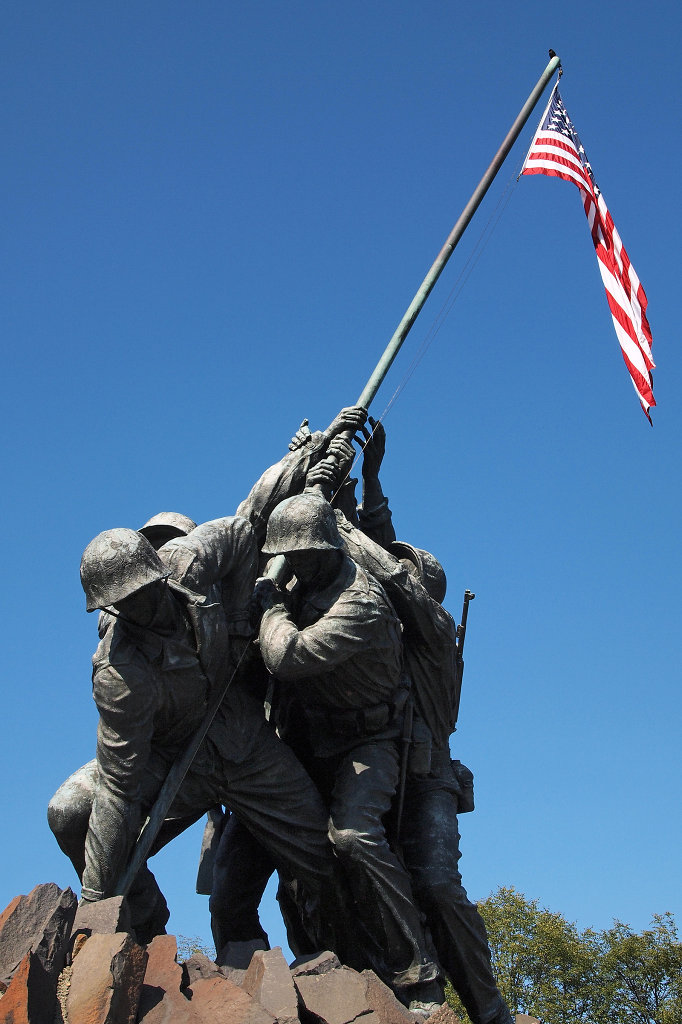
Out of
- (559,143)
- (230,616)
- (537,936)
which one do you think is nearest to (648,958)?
(537,936)

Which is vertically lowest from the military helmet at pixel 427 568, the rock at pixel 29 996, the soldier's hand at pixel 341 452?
the rock at pixel 29 996

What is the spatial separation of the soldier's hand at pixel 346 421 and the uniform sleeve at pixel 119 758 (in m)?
2.45

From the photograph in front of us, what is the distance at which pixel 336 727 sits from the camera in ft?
22.4

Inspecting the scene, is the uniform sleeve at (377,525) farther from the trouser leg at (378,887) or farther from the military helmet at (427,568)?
the trouser leg at (378,887)

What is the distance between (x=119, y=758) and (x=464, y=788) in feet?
7.73

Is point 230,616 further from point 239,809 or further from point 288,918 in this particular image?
point 288,918

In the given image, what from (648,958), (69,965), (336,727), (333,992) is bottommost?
(69,965)

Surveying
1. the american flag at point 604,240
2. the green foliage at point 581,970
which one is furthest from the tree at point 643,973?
the american flag at point 604,240

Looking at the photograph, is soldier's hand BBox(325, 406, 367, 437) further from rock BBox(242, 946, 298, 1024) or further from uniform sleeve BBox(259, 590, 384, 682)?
rock BBox(242, 946, 298, 1024)

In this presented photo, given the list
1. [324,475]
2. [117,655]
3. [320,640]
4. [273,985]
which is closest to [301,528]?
[320,640]

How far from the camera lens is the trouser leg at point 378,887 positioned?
6.18m

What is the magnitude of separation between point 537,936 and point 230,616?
15.2 metres

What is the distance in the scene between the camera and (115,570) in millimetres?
5902

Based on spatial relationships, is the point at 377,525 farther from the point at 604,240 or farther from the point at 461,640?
the point at 604,240
